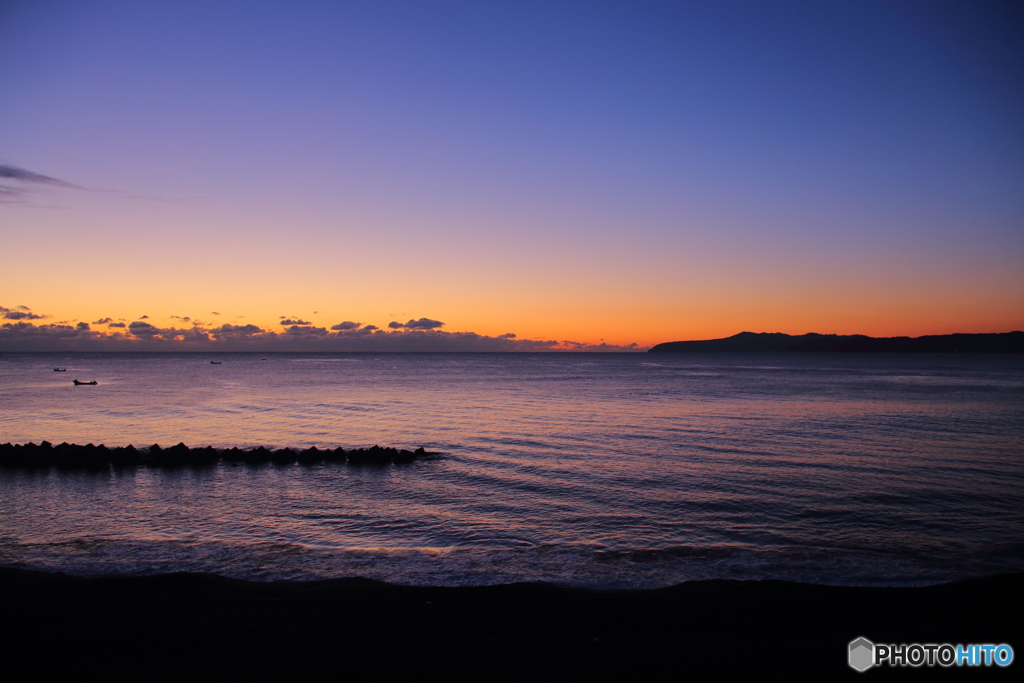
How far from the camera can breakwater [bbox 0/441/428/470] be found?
71.3ft

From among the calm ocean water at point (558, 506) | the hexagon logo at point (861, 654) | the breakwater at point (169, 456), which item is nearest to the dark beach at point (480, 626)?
the hexagon logo at point (861, 654)

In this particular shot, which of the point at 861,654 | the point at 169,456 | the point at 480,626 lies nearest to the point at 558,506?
the point at 480,626

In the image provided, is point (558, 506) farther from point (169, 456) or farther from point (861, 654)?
point (169, 456)

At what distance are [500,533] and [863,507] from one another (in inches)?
426

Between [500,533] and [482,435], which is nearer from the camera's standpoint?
[500,533]

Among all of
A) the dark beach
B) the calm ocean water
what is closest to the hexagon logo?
the dark beach

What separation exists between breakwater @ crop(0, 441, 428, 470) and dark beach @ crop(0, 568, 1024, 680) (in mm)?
13046

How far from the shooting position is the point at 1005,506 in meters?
15.6

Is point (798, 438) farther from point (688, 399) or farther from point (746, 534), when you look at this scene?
point (688, 399)

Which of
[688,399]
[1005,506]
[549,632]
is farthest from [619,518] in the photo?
[688,399]

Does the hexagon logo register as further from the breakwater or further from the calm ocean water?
the breakwater

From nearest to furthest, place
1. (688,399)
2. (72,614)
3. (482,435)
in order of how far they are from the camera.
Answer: (72,614), (482,435), (688,399)

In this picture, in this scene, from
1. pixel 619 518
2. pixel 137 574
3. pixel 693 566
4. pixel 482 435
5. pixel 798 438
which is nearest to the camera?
pixel 137 574

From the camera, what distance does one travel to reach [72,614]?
835cm
